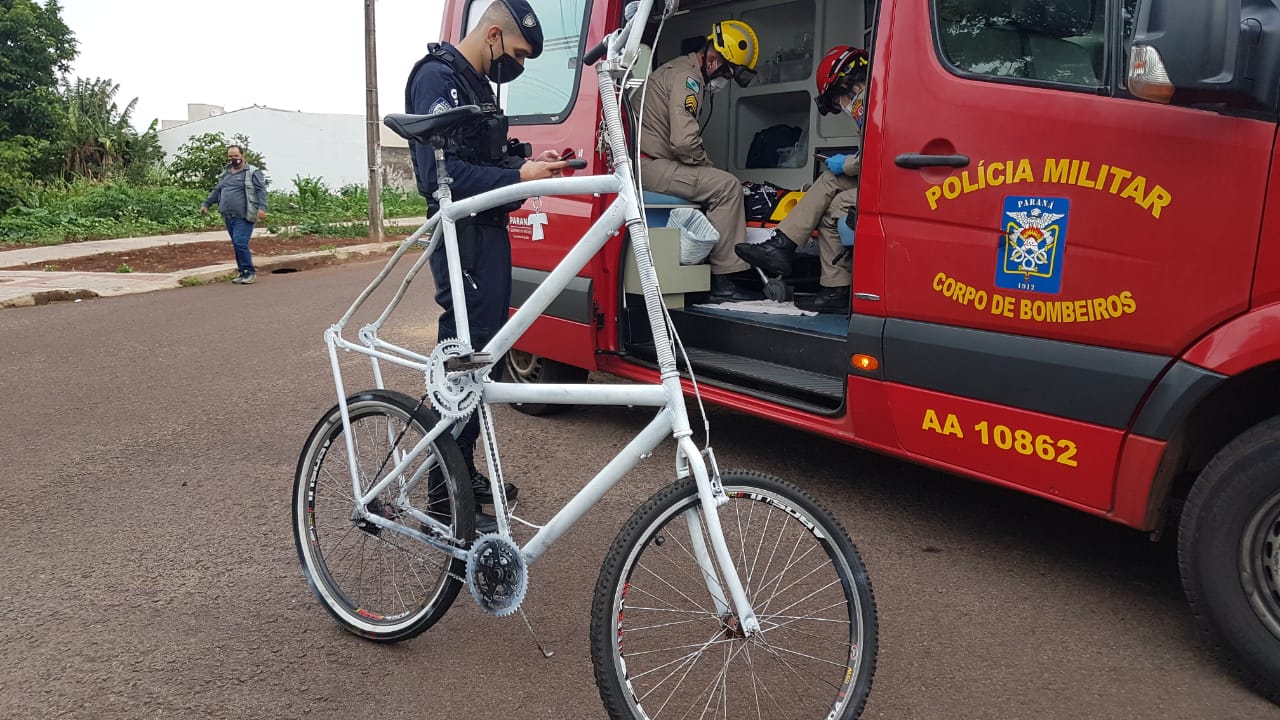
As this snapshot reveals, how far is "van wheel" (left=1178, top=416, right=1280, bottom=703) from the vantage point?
265cm

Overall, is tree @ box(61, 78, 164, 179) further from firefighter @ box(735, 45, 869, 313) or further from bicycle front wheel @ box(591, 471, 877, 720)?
bicycle front wheel @ box(591, 471, 877, 720)

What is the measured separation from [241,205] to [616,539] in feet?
37.1

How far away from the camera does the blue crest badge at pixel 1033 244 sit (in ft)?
10.0

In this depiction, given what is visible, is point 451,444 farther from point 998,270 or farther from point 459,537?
point 998,270

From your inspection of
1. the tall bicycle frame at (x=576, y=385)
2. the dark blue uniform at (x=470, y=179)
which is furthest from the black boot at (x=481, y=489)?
the tall bicycle frame at (x=576, y=385)

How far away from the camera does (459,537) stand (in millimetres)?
2863

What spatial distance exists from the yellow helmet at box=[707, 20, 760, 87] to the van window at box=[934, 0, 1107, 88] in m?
2.34

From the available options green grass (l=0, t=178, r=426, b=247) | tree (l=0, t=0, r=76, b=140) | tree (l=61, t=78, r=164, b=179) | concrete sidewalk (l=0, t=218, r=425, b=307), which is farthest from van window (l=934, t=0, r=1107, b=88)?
tree (l=0, t=0, r=76, b=140)

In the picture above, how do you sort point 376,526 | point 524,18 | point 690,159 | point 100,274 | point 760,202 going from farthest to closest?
point 100,274 < point 760,202 < point 690,159 < point 524,18 < point 376,526

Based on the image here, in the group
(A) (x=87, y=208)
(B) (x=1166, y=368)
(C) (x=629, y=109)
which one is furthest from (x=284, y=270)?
(B) (x=1166, y=368)

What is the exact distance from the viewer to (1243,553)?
8.84ft

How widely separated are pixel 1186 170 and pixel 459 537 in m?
2.22

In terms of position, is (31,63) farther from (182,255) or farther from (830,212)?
(830,212)

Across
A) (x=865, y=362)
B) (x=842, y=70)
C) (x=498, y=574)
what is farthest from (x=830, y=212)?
(x=498, y=574)
